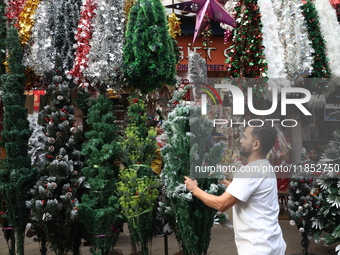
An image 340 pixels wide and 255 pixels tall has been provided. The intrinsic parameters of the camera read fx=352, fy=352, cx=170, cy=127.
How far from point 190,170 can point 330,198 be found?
5.19ft

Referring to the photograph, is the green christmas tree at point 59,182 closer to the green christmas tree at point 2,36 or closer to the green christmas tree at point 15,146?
the green christmas tree at point 15,146

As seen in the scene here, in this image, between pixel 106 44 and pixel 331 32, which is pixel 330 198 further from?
pixel 106 44

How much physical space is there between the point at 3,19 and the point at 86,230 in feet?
7.22

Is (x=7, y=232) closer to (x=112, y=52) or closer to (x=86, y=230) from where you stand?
(x=86, y=230)

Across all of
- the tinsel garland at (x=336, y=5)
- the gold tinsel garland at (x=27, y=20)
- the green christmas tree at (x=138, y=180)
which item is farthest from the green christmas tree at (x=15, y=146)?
the tinsel garland at (x=336, y=5)

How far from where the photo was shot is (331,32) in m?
3.09

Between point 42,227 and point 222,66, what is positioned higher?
point 222,66

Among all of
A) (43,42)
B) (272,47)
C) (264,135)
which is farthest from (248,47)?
(43,42)

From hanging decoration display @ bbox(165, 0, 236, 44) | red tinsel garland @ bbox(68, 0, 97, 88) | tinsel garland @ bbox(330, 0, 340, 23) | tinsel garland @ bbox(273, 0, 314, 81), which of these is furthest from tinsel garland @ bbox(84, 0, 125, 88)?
tinsel garland @ bbox(330, 0, 340, 23)

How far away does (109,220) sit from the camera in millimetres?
2982

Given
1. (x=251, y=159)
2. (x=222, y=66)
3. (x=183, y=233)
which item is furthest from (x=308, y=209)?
(x=222, y=66)

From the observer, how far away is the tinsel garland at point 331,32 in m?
3.06

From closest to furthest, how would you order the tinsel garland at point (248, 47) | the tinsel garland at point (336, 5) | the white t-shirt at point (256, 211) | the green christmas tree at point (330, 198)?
the white t-shirt at point (256, 211), the tinsel garland at point (248, 47), the tinsel garland at point (336, 5), the green christmas tree at point (330, 198)

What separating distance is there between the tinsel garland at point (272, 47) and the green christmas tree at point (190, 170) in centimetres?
63
